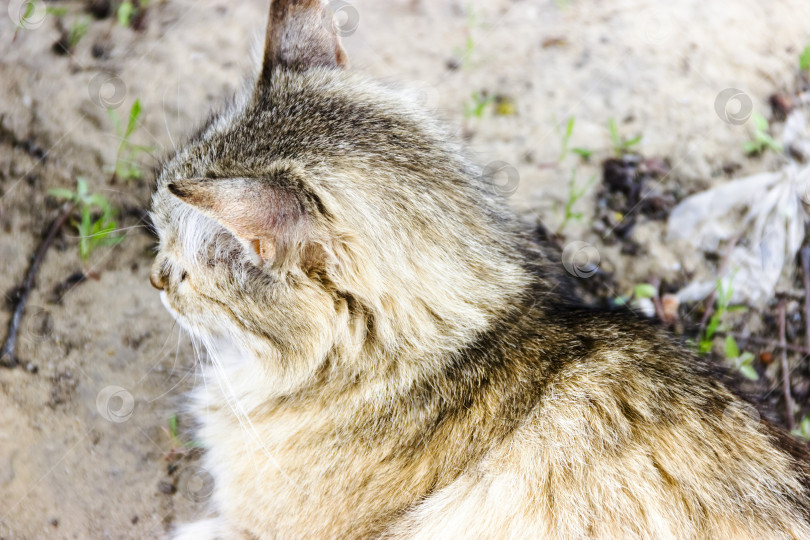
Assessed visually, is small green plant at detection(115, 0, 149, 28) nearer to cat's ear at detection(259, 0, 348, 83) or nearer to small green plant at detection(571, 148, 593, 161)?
cat's ear at detection(259, 0, 348, 83)

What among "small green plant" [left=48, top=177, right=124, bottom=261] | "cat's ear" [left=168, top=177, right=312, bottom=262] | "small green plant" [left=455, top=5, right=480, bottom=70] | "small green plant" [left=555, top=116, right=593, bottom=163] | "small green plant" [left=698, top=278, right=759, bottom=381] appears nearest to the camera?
"cat's ear" [left=168, top=177, right=312, bottom=262]

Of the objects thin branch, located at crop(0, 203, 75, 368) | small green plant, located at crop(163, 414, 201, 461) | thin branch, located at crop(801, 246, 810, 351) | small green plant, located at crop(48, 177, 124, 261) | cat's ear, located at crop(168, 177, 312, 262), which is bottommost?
small green plant, located at crop(163, 414, 201, 461)

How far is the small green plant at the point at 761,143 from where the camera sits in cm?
335

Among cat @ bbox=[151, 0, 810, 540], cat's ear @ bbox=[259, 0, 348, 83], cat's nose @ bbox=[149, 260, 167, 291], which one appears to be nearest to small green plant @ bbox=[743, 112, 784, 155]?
cat @ bbox=[151, 0, 810, 540]

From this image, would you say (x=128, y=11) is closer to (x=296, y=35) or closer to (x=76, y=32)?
(x=76, y=32)

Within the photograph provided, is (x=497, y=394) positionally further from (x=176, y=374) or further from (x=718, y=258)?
(x=718, y=258)

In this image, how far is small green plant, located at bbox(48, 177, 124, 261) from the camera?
9.46 ft

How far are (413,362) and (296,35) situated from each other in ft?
4.24

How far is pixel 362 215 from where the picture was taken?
168 centimetres

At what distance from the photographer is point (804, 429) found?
2.94m

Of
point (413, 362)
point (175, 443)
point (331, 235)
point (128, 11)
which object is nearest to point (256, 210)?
point (331, 235)

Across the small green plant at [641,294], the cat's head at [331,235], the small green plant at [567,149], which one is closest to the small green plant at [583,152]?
the small green plant at [567,149]

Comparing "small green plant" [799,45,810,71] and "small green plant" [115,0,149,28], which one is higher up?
"small green plant" [799,45,810,71]

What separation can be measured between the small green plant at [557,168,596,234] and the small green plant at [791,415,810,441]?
153 cm
